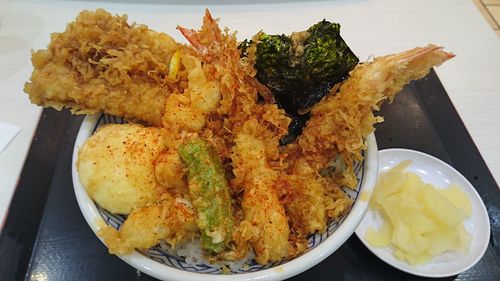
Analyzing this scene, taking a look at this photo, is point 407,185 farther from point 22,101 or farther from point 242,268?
point 22,101

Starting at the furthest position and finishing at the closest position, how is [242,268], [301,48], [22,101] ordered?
[22,101] → [301,48] → [242,268]

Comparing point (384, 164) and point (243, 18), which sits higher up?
point (243, 18)

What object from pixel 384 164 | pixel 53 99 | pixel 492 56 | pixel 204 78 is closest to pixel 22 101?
pixel 53 99

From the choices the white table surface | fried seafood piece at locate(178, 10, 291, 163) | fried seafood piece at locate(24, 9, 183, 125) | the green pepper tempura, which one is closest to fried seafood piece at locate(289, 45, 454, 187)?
fried seafood piece at locate(178, 10, 291, 163)

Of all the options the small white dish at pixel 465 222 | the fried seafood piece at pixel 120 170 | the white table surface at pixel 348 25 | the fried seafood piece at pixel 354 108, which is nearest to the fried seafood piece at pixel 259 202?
the fried seafood piece at pixel 354 108

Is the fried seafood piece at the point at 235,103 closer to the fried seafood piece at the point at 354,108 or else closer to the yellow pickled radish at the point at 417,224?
the fried seafood piece at the point at 354,108

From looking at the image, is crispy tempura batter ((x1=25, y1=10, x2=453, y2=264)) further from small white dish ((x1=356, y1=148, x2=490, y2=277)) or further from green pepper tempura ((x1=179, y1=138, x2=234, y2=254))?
small white dish ((x1=356, y1=148, x2=490, y2=277))
